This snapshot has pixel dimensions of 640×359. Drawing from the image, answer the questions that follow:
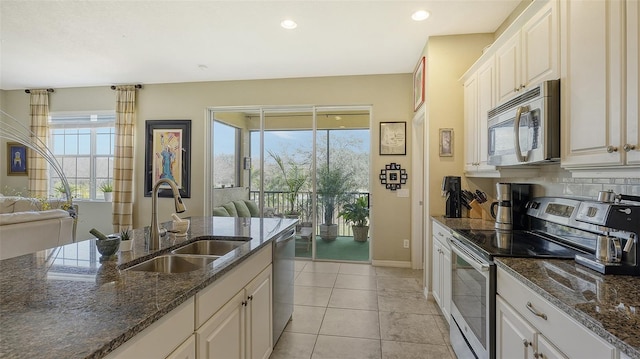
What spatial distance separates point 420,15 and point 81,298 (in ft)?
10.4

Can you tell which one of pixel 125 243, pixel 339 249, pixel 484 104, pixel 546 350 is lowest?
pixel 339 249

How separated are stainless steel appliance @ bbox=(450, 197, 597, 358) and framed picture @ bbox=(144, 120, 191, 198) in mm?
4194

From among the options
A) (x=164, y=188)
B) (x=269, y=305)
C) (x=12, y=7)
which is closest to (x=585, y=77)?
(x=269, y=305)

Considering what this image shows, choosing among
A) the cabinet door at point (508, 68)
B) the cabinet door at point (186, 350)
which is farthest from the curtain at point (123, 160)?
the cabinet door at point (508, 68)

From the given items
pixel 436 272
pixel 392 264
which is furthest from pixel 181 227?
pixel 392 264

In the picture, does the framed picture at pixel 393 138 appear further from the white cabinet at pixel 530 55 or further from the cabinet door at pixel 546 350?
the cabinet door at pixel 546 350

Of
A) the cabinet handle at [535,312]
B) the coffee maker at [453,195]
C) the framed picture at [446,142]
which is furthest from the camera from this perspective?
the framed picture at [446,142]

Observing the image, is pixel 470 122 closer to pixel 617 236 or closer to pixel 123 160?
pixel 617 236

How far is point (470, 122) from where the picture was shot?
2877mm

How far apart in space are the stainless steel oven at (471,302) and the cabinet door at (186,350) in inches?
58.8

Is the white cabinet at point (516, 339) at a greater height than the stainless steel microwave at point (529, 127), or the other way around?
the stainless steel microwave at point (529, 127)

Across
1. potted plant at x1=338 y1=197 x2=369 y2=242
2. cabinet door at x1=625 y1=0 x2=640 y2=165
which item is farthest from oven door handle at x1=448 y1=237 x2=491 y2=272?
potted plant at x1=338 y1=197 x2=369 y2=242

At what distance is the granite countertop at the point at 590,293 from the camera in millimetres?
854

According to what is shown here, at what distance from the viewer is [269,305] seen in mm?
Result: 2062
